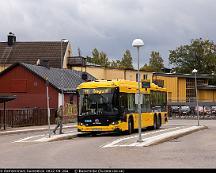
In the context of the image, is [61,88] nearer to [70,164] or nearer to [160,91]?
[160,91]

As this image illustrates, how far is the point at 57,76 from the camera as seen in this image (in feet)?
202

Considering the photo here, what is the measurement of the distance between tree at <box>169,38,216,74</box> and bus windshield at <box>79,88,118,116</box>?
9747 cm

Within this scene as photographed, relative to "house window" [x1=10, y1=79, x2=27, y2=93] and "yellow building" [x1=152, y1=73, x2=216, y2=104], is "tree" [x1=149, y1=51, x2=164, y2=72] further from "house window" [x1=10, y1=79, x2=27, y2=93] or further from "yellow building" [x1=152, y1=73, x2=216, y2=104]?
"house window" [x1=10, y1=79, x2=27, y2=93]

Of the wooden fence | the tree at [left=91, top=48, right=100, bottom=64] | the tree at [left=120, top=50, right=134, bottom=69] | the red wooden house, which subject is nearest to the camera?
the wooden fence

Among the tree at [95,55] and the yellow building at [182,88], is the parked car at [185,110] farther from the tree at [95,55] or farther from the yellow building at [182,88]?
the tree at [95,55]

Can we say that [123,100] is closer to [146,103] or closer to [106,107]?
[106,107]

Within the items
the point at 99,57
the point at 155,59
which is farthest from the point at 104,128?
the point at 155,59

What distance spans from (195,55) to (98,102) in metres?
99.0

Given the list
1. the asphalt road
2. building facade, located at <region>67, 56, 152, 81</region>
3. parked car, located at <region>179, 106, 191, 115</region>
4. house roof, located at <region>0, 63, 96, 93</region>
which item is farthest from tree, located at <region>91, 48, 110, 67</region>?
the asphalt road

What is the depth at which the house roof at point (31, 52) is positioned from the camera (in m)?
77.0

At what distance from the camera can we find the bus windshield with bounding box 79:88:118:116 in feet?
98.1

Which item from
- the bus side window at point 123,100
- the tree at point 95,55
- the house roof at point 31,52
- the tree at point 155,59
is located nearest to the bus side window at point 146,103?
the bus side window at point 123,100

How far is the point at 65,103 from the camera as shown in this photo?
58.1 meters

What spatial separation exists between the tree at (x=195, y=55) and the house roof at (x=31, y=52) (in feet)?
170
